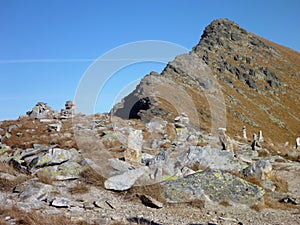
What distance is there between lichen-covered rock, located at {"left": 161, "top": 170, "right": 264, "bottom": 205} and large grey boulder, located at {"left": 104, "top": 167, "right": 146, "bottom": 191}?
3.25 ft

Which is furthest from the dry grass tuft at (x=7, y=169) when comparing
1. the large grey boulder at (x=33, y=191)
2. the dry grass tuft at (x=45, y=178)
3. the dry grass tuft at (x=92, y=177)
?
the dry grass tuft at (x=92, y=177)

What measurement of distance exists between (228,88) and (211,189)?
8440 centimetres

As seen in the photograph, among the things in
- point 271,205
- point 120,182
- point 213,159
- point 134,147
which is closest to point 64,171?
point 120,182

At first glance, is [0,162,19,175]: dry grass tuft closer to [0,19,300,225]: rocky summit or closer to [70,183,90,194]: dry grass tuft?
[0,19,300,225]: rocky summit

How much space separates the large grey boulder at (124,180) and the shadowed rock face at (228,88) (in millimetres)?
36620

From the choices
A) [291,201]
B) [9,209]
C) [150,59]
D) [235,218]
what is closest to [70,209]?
[9,209]

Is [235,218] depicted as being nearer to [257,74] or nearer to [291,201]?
[291,201]

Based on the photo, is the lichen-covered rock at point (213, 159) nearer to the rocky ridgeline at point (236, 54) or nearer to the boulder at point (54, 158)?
the boulder at point (54, 158)

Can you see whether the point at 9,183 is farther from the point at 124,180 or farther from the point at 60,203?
the point at 124,180

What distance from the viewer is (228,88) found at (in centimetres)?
9081

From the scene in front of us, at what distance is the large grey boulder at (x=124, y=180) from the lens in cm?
1005

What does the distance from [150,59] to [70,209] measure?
13400 mm

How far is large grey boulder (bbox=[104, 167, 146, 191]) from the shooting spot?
10.0 metres

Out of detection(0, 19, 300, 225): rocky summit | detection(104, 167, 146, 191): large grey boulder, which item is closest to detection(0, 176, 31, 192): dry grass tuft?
detection(0, 19, 300, 225): rocky summit
